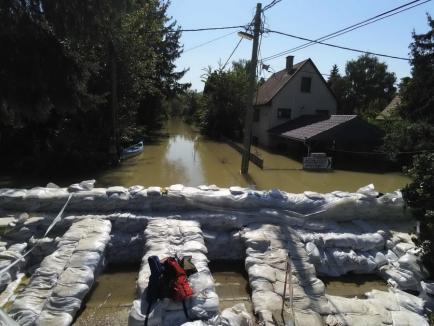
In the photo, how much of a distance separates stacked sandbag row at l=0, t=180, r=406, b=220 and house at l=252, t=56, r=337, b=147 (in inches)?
558

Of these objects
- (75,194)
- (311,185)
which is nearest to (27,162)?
(75,194)

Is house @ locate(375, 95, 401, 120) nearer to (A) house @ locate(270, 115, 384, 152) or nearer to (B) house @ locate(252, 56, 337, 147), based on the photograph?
(A) house @ locate(270, 115, 384, 152)

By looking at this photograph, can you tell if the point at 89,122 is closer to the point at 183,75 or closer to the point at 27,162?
the point at 27,162

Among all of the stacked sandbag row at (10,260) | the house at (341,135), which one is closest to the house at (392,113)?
the house at (341,135)

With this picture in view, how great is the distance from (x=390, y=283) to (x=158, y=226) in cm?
436

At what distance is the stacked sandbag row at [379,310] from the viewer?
4734 millimetres

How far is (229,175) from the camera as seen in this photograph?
14266mm

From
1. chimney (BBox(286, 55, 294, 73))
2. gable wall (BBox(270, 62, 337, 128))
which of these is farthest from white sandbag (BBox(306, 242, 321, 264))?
chimney (BBox(286, 55, 294, 73))

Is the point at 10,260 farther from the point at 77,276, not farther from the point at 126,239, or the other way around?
the point at 126,239

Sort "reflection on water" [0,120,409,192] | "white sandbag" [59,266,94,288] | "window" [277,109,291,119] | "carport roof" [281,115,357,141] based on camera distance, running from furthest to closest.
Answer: "window" [277,109,291,119] → "carport roof" [281,115,357,141] → "reflection on water" [0,120,409,192] → "white sandbag" [59,266,94,288]

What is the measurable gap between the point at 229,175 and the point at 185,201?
6.93 m

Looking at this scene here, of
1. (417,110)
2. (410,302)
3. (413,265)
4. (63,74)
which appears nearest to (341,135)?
(417,110)

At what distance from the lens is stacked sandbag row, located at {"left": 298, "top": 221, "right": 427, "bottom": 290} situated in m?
6.03

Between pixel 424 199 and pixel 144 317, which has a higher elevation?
pixel 424 199
